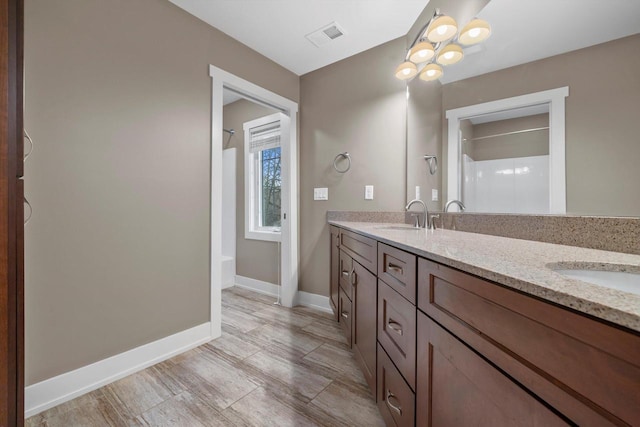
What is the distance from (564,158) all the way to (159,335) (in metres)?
2.48

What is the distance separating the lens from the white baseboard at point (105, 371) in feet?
4.30

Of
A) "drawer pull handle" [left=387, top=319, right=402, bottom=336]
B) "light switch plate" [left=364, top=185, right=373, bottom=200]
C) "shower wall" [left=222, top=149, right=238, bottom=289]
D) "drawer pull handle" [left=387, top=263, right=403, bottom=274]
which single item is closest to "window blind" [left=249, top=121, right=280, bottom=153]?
"shower wall" [left=222, top=149, right=238, bottom=289]

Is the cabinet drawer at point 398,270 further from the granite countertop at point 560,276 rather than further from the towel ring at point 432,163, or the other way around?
the towel ring at point 432,163

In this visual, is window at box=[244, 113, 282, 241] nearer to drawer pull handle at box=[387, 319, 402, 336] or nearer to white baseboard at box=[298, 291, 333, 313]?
white baseboard at box=[298, 291, 333, 313]

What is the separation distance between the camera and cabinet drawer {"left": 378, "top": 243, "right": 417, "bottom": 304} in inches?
36.7

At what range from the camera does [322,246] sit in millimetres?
2723

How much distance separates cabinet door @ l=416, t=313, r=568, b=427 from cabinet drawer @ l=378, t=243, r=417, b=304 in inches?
4.6

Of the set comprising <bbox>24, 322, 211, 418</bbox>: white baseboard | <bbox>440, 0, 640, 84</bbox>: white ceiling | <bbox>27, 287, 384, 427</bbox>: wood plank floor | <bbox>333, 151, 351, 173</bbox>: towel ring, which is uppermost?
<bbox>440, 0, 640, 84</bbox>: white ceiling

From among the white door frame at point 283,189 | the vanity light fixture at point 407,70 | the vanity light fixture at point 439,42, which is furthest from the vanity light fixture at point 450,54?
the white door frame at point 283,189

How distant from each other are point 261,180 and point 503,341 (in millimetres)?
3211

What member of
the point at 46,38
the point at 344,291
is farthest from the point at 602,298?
the point at 46,38

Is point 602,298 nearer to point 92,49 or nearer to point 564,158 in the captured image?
point 564,158

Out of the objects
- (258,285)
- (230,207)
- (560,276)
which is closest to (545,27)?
(560,276)

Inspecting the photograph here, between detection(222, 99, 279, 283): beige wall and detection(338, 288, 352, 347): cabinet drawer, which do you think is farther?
detection(222, 99, 279, 283): beige wall
